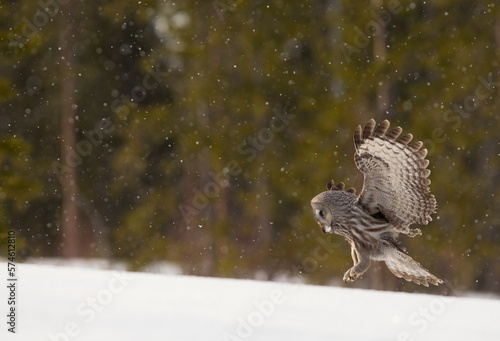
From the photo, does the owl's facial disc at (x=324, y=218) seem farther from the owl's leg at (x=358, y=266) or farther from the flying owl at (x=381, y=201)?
the owl's leg at (x=358, y=266)

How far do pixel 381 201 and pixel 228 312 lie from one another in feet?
4.25

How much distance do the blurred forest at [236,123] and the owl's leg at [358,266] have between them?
156 inches

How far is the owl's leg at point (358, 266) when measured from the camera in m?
2.96

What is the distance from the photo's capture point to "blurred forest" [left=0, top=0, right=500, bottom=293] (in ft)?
24.8

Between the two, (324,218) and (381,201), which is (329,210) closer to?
(324,218)

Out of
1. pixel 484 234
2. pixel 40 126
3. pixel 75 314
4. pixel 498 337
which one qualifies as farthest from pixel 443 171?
pixel 40 126

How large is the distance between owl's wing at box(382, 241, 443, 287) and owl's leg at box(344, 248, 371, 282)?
13 centimetres

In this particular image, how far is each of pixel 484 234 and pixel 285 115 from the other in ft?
8.48

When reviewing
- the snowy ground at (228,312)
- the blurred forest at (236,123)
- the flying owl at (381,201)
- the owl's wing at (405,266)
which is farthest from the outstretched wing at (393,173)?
the blurred forest at (236,123)

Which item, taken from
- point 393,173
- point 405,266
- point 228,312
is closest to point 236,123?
point 228,312

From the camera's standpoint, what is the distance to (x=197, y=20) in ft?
28.7

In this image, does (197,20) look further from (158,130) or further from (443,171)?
(443,171)

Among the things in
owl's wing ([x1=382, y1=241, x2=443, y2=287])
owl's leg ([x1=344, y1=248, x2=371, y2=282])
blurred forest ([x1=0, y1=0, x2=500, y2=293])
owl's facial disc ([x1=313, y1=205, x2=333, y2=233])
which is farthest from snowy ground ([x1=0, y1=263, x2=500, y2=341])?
blurred forest ([x1=0, y1=0, x2=500, y2=293])

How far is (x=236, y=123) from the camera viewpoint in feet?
28.5
